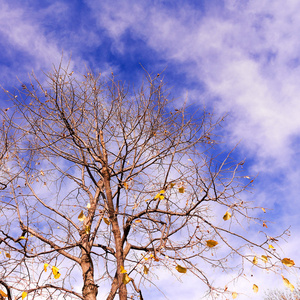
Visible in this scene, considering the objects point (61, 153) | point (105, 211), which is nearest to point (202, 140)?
point (105, 211)

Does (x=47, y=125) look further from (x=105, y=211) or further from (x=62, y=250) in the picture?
(x=62, y=250)

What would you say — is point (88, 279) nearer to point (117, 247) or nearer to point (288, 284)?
A: point (117, 247)

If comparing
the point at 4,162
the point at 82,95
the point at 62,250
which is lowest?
the point at 62,250

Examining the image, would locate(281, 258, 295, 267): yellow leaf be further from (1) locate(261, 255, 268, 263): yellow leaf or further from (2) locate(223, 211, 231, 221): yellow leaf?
(2) locate(223, 211, 231, 221): yellow leaf

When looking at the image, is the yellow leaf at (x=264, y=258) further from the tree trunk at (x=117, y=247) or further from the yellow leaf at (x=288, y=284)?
the tree trunk at (x=117, y=247)

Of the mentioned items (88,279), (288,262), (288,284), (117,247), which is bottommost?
(288,284)

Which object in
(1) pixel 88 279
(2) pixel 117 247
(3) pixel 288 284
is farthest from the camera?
(1) pixel 88 279

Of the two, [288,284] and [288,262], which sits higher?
[288,262]

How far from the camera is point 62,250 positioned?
4562 mm

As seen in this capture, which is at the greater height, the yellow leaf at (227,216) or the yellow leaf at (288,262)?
the yellow leaf at (227,216)

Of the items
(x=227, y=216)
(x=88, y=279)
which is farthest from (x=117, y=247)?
(x=227, y=216)

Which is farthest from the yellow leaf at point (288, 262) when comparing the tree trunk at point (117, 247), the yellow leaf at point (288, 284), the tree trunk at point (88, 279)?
the tree trunk at point (88, 279)

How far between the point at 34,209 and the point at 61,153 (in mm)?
1002

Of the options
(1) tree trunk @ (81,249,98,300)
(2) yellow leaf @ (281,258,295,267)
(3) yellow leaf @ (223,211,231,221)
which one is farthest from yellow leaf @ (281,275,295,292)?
(1) tree trunk @ (81,249,98,300)
